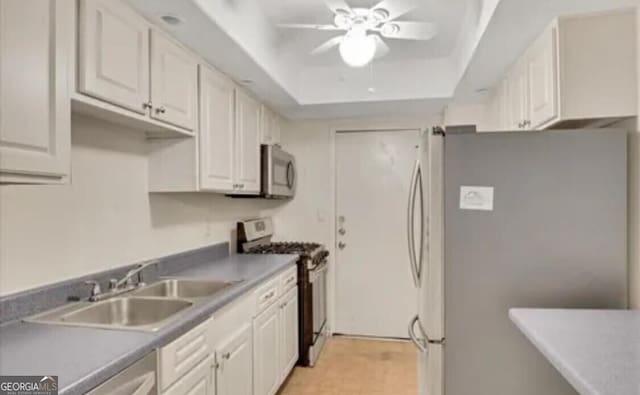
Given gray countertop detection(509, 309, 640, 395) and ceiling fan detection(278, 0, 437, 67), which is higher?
ceiling fan detection(278, 0, 437, 67)

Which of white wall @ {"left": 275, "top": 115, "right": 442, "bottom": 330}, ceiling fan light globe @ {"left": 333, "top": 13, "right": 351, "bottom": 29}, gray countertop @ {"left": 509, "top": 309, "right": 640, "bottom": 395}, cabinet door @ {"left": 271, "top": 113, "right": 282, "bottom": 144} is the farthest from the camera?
white wall @ {"left": 275, "top": 115, "right": 442, "bottom": 330}

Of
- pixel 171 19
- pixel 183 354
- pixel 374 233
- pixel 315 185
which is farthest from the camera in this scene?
pixel 315 185

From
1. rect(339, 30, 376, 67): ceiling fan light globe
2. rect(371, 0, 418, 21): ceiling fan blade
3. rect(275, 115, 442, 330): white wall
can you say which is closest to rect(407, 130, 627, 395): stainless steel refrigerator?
rect(339, 30, 376, 67): ceiling fan light globe

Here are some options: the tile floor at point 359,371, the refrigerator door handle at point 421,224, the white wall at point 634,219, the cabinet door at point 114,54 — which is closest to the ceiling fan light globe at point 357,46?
the refrigerator door handle at point 421,224

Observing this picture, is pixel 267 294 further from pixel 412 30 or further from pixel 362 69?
pixel 362 69

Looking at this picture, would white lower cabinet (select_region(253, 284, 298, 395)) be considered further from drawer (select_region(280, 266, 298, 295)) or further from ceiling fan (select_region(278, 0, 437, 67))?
ceiling fan (select_region(278, 0, 437, 67))

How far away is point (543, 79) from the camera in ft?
7.23

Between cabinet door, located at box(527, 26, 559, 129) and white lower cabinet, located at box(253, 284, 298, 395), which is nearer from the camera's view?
cabinet door, located at box(527, 26, 559, 129)

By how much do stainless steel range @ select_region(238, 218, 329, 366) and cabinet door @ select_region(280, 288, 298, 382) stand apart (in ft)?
0.40

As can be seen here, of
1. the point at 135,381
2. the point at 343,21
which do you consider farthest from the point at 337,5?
the point at 135,381

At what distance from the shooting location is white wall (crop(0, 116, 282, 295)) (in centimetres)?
156

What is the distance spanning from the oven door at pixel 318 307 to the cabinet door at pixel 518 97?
1919 mm

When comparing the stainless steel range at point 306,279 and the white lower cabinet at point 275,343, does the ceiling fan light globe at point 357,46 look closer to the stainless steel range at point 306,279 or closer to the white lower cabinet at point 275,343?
the white lower cabinet at point 275,343

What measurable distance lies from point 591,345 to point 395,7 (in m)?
1.94
